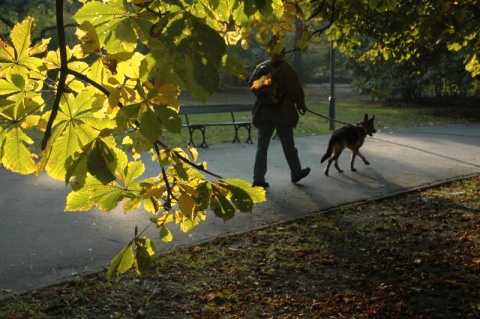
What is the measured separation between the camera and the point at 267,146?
975 cm

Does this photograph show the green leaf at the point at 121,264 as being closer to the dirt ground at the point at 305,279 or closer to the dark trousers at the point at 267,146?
the dirt ground at the point at 305,279

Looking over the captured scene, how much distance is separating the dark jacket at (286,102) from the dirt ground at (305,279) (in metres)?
2.07

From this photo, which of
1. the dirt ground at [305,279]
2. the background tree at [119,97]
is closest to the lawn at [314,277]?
the dirt ground at [305,279]

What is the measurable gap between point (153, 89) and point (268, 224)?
5570 millimetres

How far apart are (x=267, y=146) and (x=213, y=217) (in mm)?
2060

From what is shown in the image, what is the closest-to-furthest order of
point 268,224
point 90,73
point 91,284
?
point 90,73 → point 91,284 → point 268,224

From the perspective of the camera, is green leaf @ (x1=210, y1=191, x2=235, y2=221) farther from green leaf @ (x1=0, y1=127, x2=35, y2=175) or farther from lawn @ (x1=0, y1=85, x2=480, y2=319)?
lawn @ (x1=0, y1=85, x2=480, y2=319)

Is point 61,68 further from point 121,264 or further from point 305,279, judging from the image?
point 305,279

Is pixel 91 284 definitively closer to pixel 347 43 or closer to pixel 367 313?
pixel 367 313

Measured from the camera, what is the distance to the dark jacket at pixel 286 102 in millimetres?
9414

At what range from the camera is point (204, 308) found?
509 cm

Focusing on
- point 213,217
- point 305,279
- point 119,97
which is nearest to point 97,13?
point 119,97

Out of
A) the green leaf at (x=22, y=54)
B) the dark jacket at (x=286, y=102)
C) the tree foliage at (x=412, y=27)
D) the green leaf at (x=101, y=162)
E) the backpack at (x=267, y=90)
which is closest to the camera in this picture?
the green leaf at (x=101, y=162)

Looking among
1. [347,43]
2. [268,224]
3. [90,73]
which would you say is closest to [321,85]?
[347,43]
